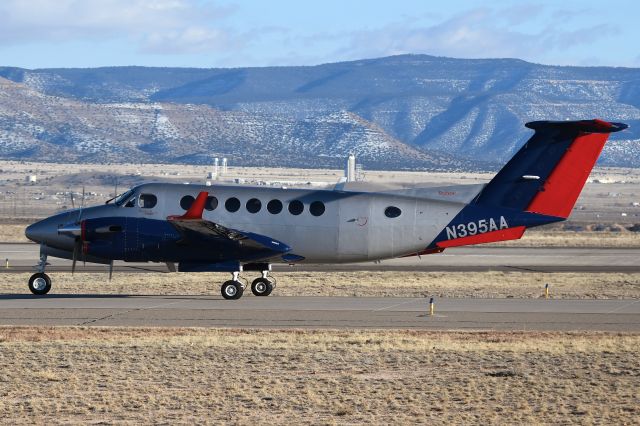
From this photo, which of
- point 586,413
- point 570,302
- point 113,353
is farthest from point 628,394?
point 570,302

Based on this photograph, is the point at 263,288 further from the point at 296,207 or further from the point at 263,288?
the point at 296,207

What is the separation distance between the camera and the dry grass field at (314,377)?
20.7 metres

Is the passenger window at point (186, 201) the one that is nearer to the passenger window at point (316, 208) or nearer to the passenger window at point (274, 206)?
the passenger window at point (274, 206)

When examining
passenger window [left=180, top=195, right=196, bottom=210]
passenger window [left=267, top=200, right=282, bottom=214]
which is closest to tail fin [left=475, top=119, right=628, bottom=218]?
passenger window [left=267, top=200, right=282, bottom=214]

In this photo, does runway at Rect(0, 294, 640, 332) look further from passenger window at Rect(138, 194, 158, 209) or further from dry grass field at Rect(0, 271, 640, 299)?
passenger window at Rect(138, 194, 158, 209)

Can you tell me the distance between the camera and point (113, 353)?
2652 cm

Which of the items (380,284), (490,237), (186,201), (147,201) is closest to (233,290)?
(186,201)

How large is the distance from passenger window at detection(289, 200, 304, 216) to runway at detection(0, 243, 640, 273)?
12986 mm

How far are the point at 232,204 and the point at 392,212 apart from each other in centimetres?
485

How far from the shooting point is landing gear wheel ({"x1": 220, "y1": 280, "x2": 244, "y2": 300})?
36969 millimetres

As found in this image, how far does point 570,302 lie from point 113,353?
16.0 metres

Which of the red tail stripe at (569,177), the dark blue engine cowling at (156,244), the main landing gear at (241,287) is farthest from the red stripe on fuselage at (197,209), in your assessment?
the red tail stripe at (569,177)

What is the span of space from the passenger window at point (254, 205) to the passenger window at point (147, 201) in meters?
2.81

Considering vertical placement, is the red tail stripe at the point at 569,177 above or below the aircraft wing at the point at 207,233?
above
